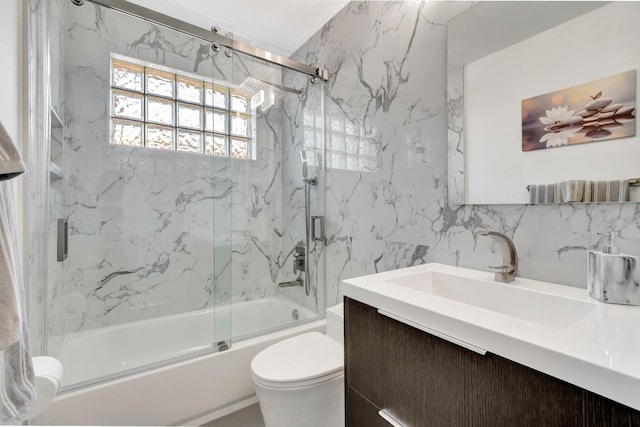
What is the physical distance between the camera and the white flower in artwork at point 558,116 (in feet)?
3.03

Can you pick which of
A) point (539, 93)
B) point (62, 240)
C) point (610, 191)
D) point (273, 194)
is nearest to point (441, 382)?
point (610, 191)

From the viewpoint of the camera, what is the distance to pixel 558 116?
95 cm

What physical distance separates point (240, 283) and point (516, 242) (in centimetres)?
185

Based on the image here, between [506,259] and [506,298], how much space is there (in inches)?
5.9

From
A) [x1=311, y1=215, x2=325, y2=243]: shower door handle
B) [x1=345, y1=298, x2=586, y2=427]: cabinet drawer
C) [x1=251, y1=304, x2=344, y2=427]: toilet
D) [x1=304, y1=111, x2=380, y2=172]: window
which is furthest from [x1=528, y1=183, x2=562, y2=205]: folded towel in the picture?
[x1=311, y1=215, x2=325, y2=243]: shower door handle

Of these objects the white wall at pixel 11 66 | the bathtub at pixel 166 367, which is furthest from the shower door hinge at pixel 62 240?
the white wall at pixel 11 66

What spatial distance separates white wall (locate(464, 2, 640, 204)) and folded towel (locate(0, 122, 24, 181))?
1.35 m

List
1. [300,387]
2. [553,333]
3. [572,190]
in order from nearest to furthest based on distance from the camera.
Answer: [553,333] < [572,190] < [300,387]

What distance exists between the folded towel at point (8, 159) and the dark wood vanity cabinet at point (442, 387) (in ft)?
2.87

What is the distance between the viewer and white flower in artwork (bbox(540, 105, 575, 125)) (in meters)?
0.92

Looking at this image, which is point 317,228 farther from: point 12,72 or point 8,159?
point 8,159

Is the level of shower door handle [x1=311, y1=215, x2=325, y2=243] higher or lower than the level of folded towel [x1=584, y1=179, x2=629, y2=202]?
lower

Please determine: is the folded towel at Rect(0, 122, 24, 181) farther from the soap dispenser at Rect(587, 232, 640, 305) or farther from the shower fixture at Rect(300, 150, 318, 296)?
the shower fixture at Rect(300, 150, 318, 296)

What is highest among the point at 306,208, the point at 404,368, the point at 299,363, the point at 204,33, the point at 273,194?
the point at 204,33
